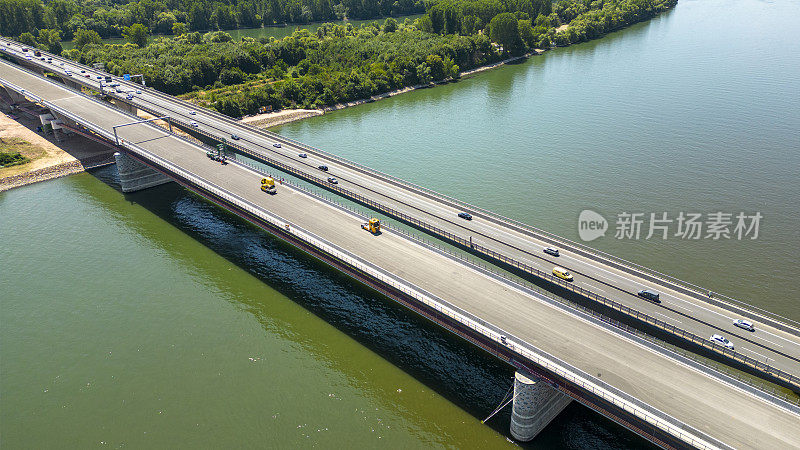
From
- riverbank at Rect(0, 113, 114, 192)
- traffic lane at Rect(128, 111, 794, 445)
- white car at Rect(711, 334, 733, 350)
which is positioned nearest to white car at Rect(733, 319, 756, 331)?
white car at Rect(711, 334, 733, 350)

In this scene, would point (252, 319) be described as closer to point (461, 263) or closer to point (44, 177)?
point (461, 263)

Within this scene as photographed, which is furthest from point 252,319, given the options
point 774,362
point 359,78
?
point 359,78

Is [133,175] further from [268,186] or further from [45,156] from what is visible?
[268,186]

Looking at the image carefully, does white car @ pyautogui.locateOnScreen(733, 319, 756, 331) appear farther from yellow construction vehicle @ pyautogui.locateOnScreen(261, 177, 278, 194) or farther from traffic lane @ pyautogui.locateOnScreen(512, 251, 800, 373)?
yellow construction vehicle @ pyautogui.locateOnScreen(261, 177, 278, 194)

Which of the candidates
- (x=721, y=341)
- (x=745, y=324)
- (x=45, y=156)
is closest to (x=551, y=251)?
(x=721, y=341)

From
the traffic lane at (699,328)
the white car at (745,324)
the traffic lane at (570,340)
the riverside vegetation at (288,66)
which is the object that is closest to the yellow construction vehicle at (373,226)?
the traffic lane at (570,340)

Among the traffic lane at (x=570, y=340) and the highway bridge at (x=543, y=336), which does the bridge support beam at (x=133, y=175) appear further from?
the traffic lane at (x=570, y=340)
